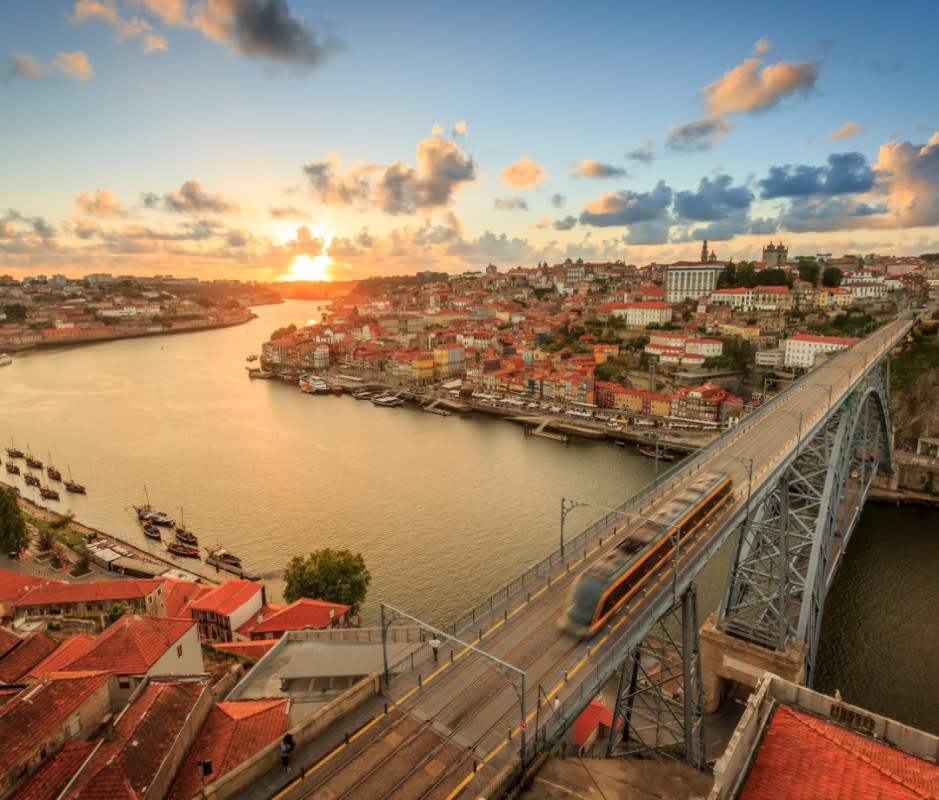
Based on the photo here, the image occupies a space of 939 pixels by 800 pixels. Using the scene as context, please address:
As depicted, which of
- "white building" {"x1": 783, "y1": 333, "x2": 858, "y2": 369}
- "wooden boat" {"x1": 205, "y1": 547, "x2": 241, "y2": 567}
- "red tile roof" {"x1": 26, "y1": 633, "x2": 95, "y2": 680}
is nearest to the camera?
"red tile roof" {"x1": 26, "y1": 633, "x2": 95, "y2": 680}

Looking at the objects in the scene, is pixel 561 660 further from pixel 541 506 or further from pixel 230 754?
pixel 541 506

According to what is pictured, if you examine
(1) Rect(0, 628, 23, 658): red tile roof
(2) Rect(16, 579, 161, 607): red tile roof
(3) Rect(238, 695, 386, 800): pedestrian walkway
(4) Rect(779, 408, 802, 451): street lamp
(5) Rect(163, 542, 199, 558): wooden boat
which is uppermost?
(4) Rect(779, 408, 802, 451): street lamp

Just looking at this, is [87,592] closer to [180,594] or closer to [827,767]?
[180,594]

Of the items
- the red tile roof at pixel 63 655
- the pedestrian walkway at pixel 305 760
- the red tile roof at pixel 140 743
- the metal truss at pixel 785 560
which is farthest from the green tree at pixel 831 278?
the red tile roof at pixel 63 655

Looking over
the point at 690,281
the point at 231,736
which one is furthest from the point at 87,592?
the point at 690,281

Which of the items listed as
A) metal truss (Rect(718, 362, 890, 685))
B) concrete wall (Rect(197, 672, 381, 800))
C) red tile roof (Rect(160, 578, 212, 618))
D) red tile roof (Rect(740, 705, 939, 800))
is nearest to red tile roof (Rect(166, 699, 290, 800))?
concrete wall (Rect(197, 672, 381, 800))

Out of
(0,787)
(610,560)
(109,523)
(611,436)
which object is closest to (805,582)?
(610,560)

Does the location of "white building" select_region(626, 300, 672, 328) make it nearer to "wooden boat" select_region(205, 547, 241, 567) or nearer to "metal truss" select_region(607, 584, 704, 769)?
"wooden boat" select_region(205, 547, 241, 567)
